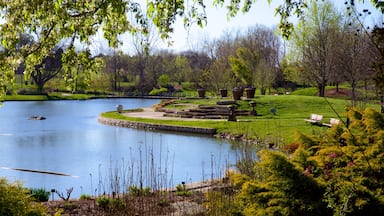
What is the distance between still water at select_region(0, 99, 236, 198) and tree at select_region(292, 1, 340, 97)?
1635 cm

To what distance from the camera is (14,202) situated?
2.68 metres

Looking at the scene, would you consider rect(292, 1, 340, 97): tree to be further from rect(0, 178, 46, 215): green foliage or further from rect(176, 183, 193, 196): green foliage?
rect(0, 178, 46, 215): green foliage

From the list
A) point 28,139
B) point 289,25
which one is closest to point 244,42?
point 28,139

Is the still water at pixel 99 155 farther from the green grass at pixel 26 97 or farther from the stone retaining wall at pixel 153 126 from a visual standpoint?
the green grass at pixel 26 97

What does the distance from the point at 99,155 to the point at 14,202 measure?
10323mm

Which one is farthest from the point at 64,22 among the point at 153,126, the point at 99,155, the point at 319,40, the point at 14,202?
the point at 319,40

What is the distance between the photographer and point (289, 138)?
13.9 m

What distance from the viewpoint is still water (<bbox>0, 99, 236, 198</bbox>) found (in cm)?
880

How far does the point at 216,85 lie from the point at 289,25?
97.9ft

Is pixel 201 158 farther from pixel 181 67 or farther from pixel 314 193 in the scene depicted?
pixel 181 67

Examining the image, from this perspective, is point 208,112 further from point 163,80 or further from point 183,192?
point 163,80

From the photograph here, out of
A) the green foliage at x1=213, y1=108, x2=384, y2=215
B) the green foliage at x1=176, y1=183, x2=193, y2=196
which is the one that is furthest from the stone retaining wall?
the green foliage at x1=213, y1=108, x2=384, y2=215

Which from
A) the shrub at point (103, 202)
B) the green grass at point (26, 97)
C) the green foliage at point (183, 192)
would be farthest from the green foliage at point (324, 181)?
the green grass at point (26, 97)

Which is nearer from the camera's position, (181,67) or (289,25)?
(289,25)
